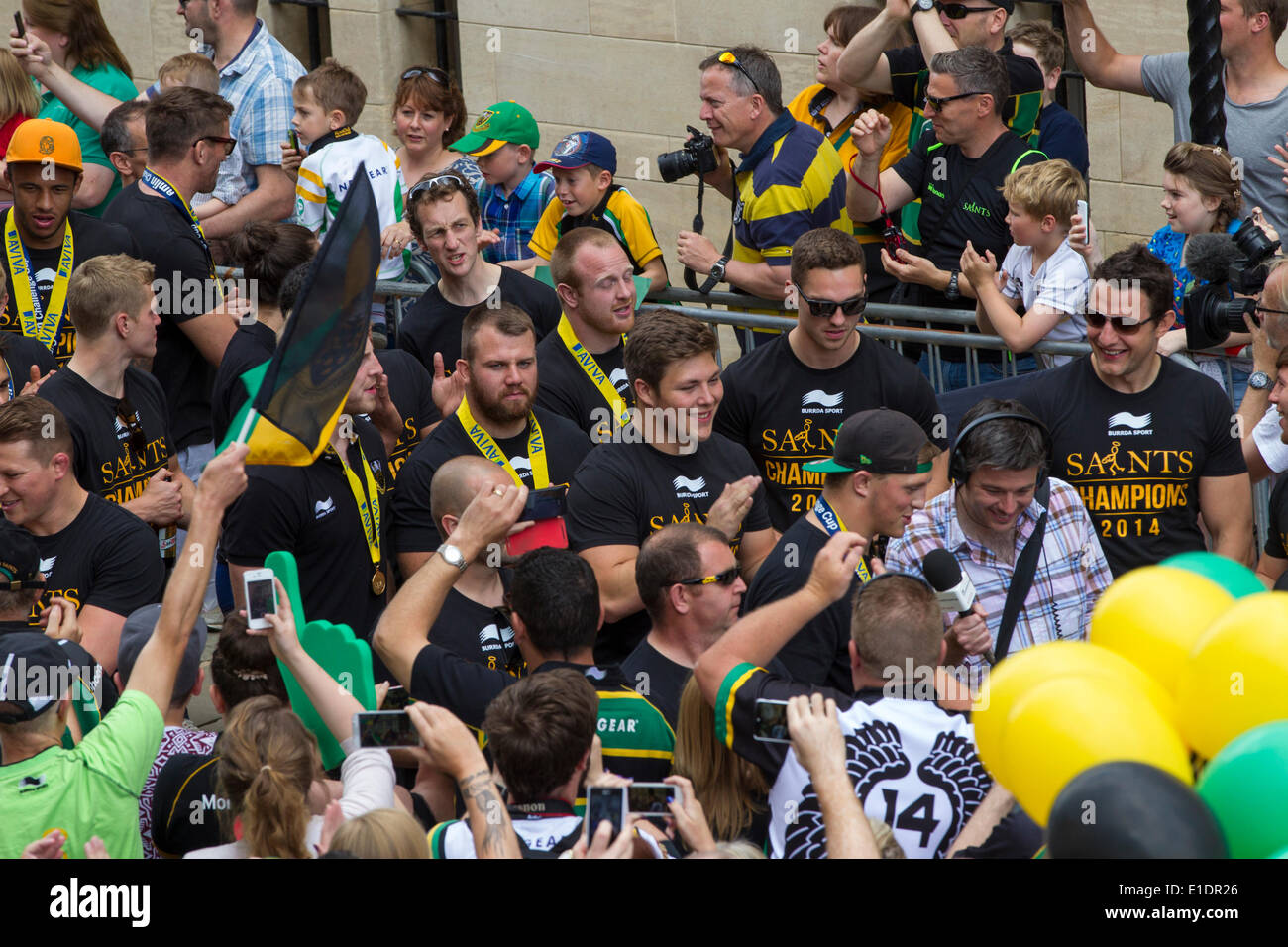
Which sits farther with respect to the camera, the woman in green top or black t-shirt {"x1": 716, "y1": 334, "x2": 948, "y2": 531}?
the woman in green top

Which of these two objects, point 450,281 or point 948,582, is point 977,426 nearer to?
point 948,582

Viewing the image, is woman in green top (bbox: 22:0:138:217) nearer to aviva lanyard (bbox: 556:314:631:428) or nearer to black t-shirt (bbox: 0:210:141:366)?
black t-shirt (bbox: 0:210:141:366)

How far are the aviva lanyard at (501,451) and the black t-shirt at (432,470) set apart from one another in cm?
2

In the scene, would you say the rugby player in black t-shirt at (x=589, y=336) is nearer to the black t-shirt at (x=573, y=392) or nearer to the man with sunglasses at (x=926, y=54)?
the black t-shirt at (x=573, y=392)

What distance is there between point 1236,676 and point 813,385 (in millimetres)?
3374

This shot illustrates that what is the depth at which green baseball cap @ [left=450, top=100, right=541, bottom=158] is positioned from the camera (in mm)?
8664

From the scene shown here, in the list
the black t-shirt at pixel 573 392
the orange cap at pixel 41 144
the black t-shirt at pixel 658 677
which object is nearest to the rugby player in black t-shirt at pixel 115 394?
the orange cap at pixel 41 144

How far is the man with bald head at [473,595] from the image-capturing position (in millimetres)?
5297

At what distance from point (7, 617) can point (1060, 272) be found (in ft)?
14.7

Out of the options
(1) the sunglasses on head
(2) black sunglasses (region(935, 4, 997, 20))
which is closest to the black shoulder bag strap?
(1) the sunglasses on head

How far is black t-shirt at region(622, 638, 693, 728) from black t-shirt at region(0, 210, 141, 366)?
3.98 metres

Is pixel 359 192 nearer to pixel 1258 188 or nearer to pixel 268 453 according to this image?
pixel 268 453

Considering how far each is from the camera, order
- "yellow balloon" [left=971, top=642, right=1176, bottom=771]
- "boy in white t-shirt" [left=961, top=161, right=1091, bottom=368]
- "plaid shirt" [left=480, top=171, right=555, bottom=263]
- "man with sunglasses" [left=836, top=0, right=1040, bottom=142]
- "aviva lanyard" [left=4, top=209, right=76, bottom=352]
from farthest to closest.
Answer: "plaid shirt" [left=480, top=171, right=555, bottom=263], "man with sunglasses" [left=836, top=0, right=1040, bottom=142], "aviva lanyard" [left=4, top=209, right=76, bottom=352], "boy in white t-shirt" [left=961, top=161, right=1091, bottom=368], "yellow balloon" [left=971, top=642, right=1176, bottom=771]

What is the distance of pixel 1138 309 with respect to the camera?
5867 millimetres
